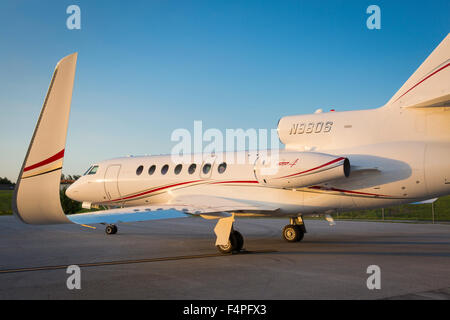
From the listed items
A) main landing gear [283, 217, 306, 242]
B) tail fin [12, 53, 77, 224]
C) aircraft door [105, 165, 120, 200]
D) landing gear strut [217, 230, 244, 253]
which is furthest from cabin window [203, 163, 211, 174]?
tail fin [12, 53, 77, 224]

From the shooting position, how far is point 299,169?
34.6 ft

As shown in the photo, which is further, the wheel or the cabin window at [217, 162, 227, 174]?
the wheel

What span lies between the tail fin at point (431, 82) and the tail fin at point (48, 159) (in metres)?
8.25

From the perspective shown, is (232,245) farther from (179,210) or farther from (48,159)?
(48,159)

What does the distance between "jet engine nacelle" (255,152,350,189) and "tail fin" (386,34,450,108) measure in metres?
2.26

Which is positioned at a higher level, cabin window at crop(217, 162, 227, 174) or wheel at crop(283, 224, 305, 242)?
cabin window at crop(217, 162, 227, 174)

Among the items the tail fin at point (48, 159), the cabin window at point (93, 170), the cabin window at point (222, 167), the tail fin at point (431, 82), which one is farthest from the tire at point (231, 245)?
the cabin window at point (93, 170)

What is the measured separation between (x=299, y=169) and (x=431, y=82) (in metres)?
3.81

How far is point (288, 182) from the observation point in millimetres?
10781

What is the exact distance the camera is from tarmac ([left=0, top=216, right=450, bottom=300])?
6430 mm

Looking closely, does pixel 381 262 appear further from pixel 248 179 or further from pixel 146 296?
pixel 146 296

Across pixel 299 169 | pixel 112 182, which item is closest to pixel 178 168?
pixel 112 182

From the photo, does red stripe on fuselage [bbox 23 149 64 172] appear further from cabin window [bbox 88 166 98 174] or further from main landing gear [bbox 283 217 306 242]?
cabin window [bbox 88 166 98 174]
